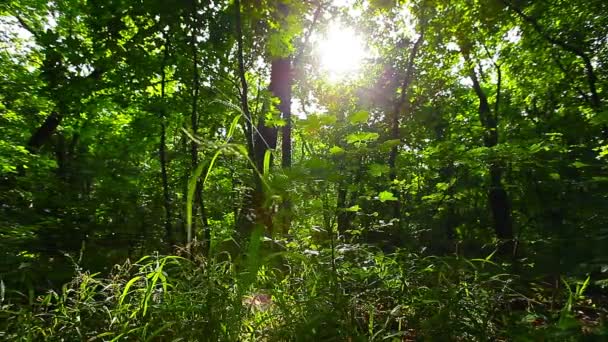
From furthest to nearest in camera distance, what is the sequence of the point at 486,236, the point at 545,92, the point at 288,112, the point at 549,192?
the point at 545,92 → the point at 486,236 → the point at 288,112 → the point at 549,192

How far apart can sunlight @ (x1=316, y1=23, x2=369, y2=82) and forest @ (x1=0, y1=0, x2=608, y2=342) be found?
12 cm

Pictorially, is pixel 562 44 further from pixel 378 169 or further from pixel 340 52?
pixel 378 169

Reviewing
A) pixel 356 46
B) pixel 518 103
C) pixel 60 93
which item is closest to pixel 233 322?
pixel 60 93

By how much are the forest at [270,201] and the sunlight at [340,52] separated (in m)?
0.12

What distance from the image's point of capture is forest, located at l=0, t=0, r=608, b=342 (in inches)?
58.9

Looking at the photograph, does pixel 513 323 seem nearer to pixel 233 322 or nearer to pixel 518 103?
pixel 233 322

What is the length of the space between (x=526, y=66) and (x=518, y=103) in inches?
124

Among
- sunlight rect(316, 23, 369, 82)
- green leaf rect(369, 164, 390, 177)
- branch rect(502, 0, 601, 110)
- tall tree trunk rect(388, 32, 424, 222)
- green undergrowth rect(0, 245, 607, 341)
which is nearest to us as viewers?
green undergrowth rect(0, 245, 607, 341)

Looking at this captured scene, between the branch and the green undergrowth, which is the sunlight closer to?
the branch

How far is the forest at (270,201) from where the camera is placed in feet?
4.91

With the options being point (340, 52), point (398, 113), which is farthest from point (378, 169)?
point (340, 52)

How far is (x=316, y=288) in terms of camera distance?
173 centimetres

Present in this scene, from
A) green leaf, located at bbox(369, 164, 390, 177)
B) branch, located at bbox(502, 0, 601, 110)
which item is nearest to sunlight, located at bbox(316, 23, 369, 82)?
branch, located at bbox(502, 0, 601, 110)

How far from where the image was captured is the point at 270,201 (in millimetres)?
1484
